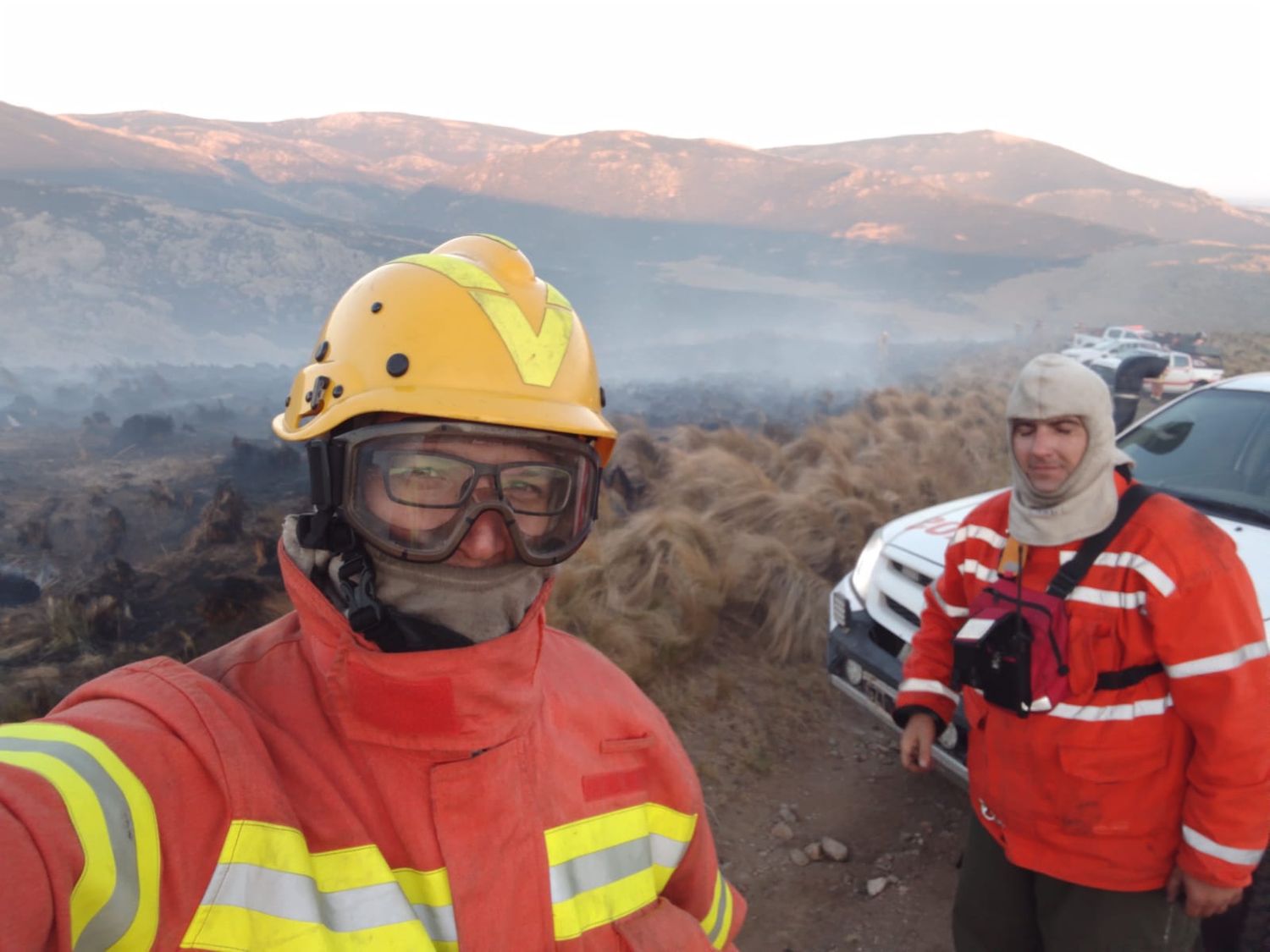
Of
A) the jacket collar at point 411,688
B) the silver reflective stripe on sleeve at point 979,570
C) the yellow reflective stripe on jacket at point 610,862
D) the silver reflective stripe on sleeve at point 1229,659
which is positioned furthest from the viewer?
the silver reflective stripe on sleeve at point 979,570

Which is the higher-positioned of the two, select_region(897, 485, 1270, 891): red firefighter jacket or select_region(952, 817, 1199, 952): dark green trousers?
select_region(897, 485, 1270, 891): red firefighter jacket

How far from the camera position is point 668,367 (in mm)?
40094

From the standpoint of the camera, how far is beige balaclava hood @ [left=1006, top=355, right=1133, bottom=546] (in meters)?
2.18

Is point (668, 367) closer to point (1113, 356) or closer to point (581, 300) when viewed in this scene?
point (581, 300)

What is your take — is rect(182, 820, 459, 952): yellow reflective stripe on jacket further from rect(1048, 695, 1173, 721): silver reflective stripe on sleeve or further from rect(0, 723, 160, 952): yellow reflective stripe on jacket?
rect(1048, 695, 1173, 721): silver reflective stripe on sleeve

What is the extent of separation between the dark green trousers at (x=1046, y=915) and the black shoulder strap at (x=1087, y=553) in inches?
34.5

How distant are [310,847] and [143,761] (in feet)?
0.88

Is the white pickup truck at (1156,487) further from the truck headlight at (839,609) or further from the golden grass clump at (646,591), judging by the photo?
the golden grass clump at (646,591)

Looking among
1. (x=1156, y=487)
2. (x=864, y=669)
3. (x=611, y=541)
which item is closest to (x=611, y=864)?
(x=864, y=669)

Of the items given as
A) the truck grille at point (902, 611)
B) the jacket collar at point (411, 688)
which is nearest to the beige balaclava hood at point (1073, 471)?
the truck grille at point (902, 611)

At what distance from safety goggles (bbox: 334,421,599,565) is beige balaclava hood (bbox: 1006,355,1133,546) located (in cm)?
151

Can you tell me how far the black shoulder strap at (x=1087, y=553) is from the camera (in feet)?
7.02

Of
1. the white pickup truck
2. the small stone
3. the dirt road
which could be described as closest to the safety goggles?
the white pickup truck

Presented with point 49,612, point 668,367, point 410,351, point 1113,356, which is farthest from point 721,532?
point 668,367
